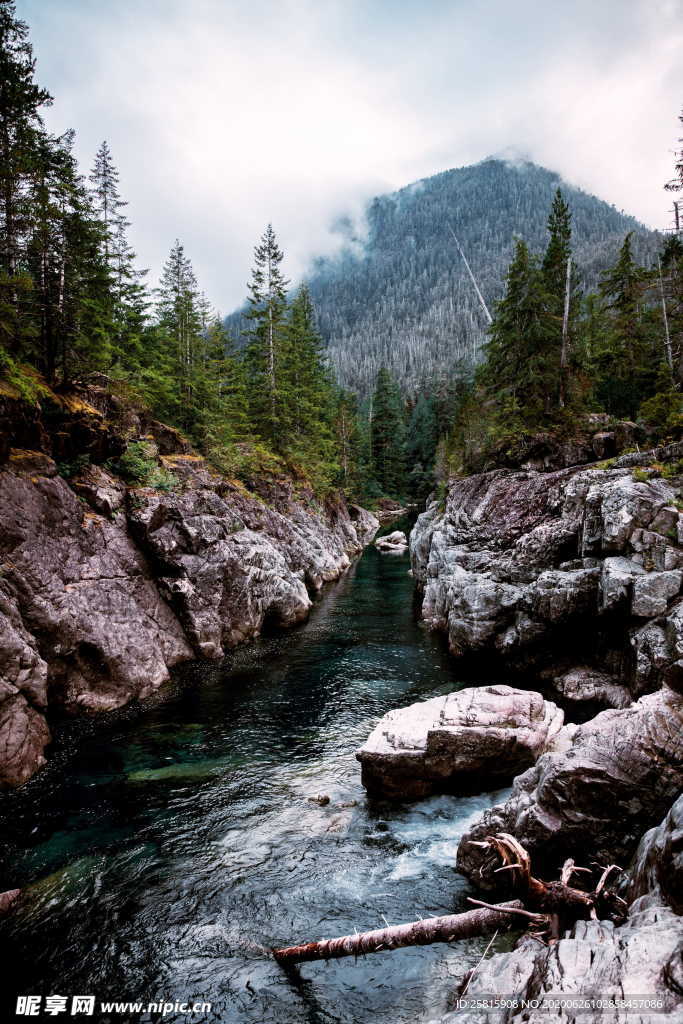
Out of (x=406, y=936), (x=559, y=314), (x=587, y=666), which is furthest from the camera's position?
(x=559, y=314)

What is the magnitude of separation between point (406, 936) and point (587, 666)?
10.2 metres

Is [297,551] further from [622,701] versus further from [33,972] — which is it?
[33,972]

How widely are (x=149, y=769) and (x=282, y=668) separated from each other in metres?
6.84

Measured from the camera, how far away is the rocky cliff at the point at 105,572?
36.2 ft

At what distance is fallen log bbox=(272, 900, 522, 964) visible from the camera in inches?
239

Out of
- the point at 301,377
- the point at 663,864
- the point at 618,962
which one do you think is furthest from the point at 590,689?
the point at 301,377

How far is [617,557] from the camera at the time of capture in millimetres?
12812

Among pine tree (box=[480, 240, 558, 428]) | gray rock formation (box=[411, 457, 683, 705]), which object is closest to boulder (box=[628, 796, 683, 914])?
gray rock formation (box=[411, 457, 683, 705])

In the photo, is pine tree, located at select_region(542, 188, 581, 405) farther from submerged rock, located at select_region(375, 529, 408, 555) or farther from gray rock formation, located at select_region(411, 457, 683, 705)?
submerged rock, located at select_region(375, 529, 408, 555)

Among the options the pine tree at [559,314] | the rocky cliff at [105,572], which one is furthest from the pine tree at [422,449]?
the rocky cliff at [105,572]

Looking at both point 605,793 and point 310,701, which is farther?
point 310,701

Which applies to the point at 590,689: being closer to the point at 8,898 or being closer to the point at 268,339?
the point at 8,898

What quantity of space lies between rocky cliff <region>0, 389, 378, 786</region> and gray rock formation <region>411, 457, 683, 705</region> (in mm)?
9335

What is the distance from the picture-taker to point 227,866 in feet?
26.1
